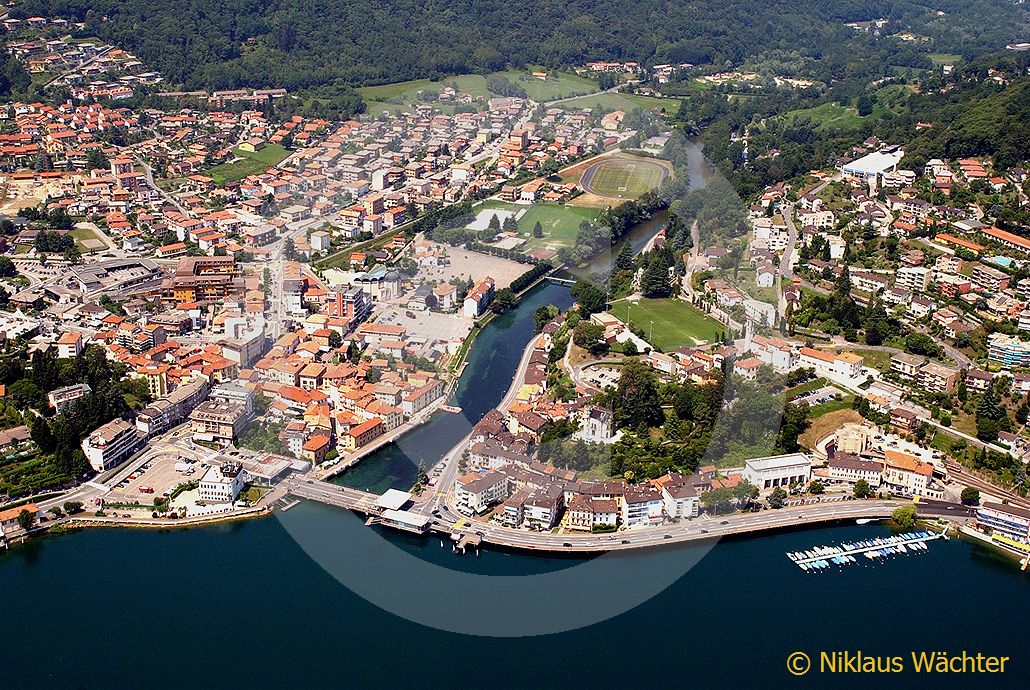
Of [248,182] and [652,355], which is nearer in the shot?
[652,355]

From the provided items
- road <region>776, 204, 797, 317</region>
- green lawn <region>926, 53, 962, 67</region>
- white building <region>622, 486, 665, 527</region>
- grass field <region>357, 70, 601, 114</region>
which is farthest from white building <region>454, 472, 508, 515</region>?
green lawn <region>926, 53, 962, 67</region>

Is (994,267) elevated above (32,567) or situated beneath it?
elevated above

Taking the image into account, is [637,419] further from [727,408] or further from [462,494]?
[462,494]

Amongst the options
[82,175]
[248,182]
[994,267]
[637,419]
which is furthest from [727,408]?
[82,175]

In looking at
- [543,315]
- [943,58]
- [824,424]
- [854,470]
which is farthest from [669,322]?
[943,58]

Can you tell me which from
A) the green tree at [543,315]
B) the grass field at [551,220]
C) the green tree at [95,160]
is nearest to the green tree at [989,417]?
the green tree at [543,315]

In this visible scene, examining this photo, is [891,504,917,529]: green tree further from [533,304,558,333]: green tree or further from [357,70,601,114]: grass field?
[357,70,601,114]: grass field
